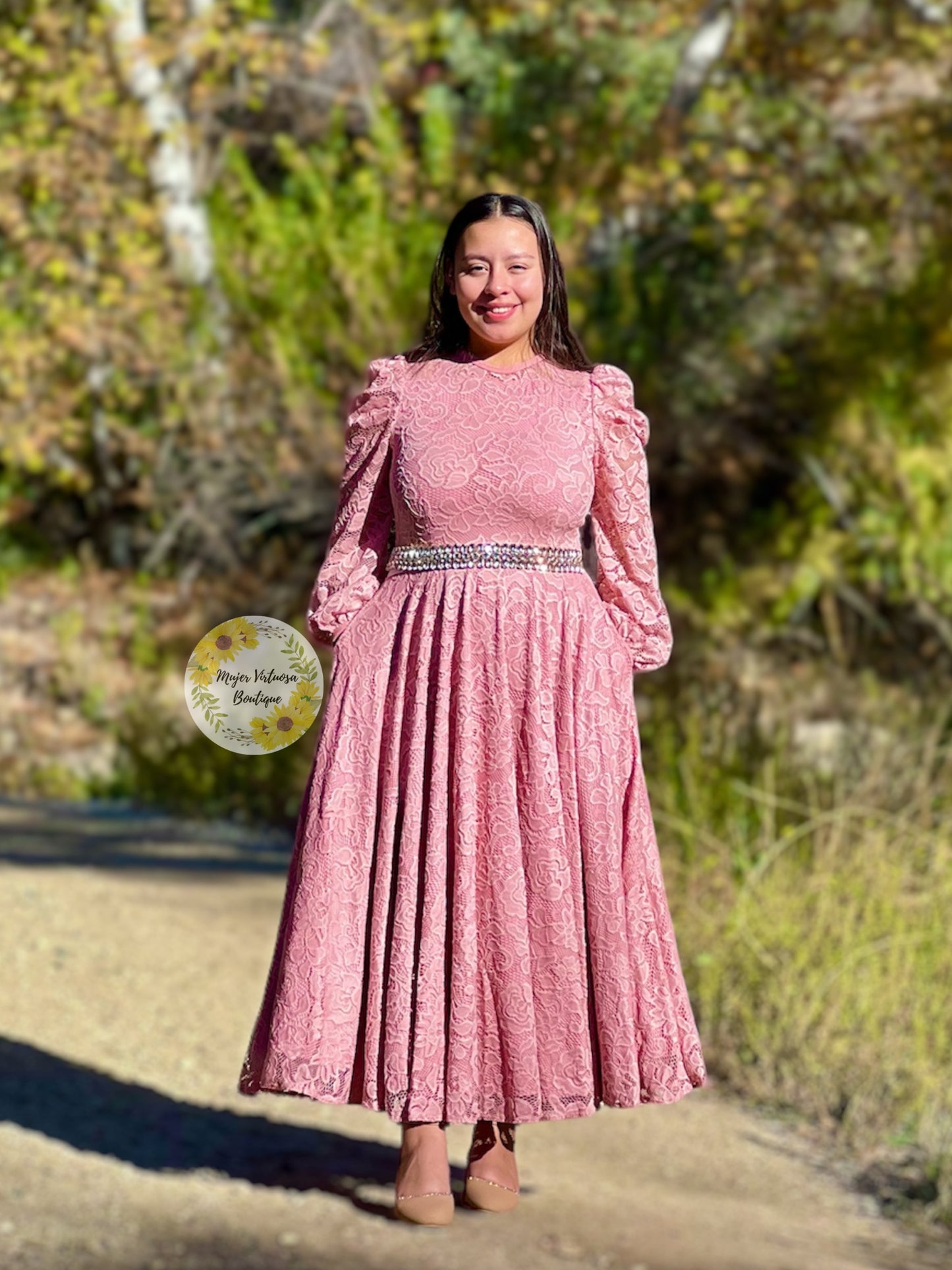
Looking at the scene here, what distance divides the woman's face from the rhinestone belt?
0.34 m

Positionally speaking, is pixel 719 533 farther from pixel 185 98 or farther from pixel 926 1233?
pixel 926 1233

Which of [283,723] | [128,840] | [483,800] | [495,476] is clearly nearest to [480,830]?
[483,800]

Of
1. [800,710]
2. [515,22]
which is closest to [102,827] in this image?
[800,710]

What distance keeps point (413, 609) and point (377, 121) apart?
734cm

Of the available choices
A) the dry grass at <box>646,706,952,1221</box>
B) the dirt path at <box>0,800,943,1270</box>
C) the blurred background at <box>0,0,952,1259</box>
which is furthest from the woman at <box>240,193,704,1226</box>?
the blurred background at <box>0,0,952,1259</box>

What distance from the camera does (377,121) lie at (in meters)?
9.93

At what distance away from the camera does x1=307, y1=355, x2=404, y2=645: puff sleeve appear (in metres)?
3.20

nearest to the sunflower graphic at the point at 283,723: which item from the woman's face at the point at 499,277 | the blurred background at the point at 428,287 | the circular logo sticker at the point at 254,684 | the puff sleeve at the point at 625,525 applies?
the circular logo sticker at the point at 254,684

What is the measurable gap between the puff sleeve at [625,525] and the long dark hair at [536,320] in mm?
80

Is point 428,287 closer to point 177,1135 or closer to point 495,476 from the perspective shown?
point 177,1135

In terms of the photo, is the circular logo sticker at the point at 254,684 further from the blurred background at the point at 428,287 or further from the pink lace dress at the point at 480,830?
the blurred background at the point at 428,287

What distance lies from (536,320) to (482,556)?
424mm

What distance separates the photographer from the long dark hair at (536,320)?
311 centimetres

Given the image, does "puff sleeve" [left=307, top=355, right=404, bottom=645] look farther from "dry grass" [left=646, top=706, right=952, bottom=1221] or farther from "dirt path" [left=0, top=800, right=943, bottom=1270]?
"dry grass" [left=646, top=706, right=952, bottom=1221]
